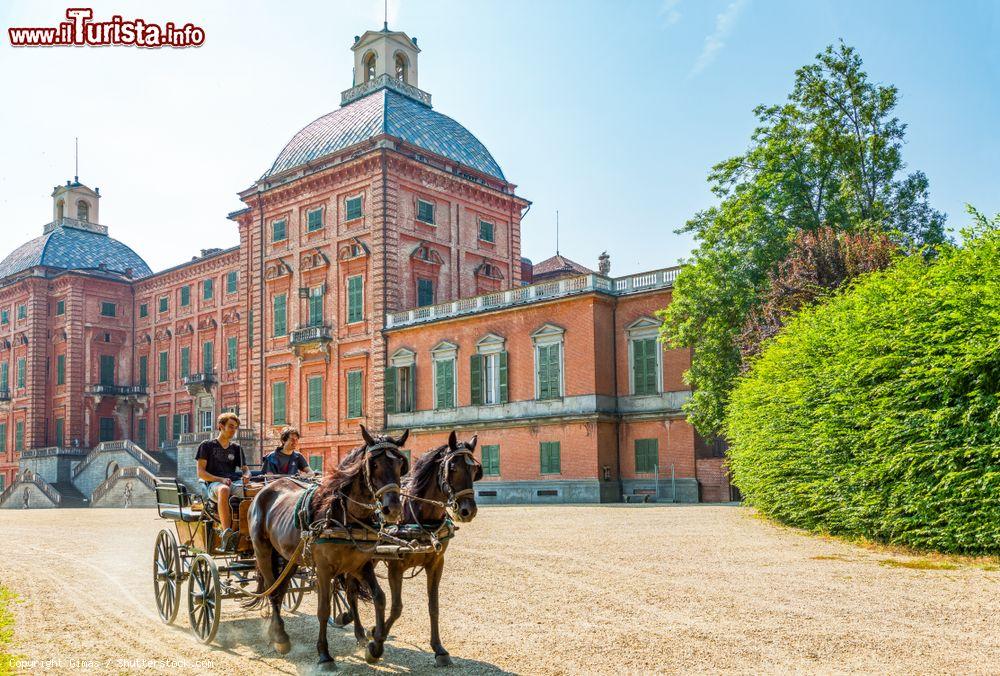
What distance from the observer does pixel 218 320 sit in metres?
51.3

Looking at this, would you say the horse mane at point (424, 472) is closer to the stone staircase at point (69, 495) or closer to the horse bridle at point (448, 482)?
the horse bridle at point (448, 482)

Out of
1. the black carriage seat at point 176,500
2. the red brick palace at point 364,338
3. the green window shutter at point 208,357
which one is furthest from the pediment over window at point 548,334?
the green window shutter at point 208,357

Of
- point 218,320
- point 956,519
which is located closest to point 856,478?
point 956,519

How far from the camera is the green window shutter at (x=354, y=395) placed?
129 feet

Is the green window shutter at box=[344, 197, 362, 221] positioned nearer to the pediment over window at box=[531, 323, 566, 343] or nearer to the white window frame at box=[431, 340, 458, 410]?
the white window frame at box=[431, 340, 458, 410]

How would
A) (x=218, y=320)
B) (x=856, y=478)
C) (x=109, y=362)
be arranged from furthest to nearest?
(x=109, y=362)
(x=218, y=320)
(x=856, y=478)

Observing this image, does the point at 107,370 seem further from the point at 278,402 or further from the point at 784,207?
the point at 784,207

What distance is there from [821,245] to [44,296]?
163 feet

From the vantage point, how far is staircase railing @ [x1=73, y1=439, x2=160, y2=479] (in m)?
45.8

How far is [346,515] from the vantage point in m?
7.58

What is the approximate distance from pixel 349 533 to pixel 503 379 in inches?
1101

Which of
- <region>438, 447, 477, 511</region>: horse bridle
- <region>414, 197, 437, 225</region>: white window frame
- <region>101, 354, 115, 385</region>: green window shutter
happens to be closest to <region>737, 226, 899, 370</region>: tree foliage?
<region>438, 447, 477, 511</region>: horse bridle

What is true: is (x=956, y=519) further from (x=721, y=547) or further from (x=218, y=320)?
(x=218, y=320)

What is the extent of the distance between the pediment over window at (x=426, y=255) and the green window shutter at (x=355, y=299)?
2.62m
